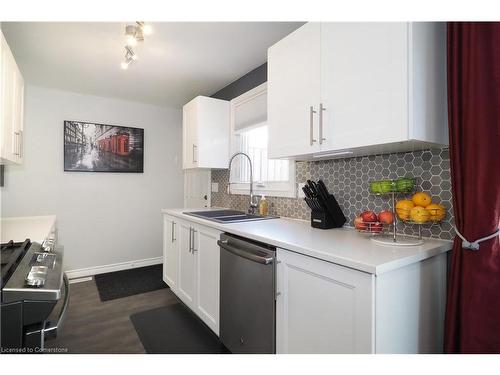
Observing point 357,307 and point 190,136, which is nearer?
point 357,307

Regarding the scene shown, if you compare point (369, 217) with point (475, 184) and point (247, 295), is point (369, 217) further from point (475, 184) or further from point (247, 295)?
point (247, 295)

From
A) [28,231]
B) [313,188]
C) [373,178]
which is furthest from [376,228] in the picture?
[28,231]

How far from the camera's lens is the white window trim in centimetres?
219

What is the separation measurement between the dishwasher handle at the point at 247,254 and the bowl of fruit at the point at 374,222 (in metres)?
0.50

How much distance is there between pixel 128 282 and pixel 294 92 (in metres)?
2.84

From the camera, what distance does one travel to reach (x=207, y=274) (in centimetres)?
196

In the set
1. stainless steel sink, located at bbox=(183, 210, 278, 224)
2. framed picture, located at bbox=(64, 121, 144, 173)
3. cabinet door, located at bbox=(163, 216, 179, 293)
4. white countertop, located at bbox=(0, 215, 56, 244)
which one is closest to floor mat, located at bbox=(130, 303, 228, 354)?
cabinet door, located at bbox=(163, 216, 179, 293)

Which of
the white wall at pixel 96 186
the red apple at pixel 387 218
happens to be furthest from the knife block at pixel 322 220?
the white wall at pixel 96 186

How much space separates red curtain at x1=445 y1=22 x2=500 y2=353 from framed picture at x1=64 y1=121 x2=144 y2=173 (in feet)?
11.6

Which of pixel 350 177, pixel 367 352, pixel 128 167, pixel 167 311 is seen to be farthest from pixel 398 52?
pixel 128 167

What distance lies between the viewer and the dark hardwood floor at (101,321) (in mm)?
1915

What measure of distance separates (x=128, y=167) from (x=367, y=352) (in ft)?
11.6

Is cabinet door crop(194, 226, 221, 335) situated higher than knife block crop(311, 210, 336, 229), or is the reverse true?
knife block crop(311, 210, 336, 229)

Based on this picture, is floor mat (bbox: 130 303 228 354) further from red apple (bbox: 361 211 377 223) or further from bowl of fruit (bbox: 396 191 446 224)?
bowl of fruit (bbox: 396 191 446 224)
